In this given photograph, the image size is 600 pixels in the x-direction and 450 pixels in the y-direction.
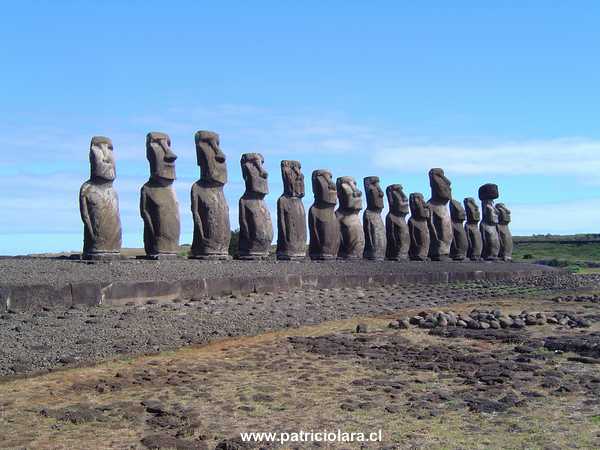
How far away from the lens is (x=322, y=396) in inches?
225

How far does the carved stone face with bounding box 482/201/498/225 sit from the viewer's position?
1056 inches

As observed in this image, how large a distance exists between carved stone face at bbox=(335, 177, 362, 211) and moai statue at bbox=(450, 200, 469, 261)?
20.5 feet

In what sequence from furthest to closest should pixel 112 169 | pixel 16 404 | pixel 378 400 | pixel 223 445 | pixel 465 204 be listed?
pixel 465 204
pixel 112 169
pixel 378 400
pixel 16 404
pixel 223 445

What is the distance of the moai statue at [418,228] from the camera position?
2222 cm

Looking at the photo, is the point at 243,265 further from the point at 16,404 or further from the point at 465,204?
the point at 465,204

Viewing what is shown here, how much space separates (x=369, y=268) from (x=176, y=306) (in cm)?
794

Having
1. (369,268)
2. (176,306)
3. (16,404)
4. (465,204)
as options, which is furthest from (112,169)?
(465,204)

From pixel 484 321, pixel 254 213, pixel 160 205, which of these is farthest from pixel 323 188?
pixel 484 321

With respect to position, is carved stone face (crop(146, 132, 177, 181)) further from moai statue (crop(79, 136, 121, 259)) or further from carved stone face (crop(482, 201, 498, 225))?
carved stone face (crop(482, 201, 498, 225))

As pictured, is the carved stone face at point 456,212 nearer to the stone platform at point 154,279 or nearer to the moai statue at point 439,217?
the moai statue at point 439,217

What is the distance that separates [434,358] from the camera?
7.44 m

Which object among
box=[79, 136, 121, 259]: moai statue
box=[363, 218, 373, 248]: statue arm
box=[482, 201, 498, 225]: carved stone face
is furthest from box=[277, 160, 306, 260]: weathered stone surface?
box=[482, 201, 498, 225]: carved stone face

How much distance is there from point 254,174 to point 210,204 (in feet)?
5.62

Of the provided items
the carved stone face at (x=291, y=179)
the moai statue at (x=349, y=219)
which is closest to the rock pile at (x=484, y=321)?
the carved stone face at (x=291, y=179)
